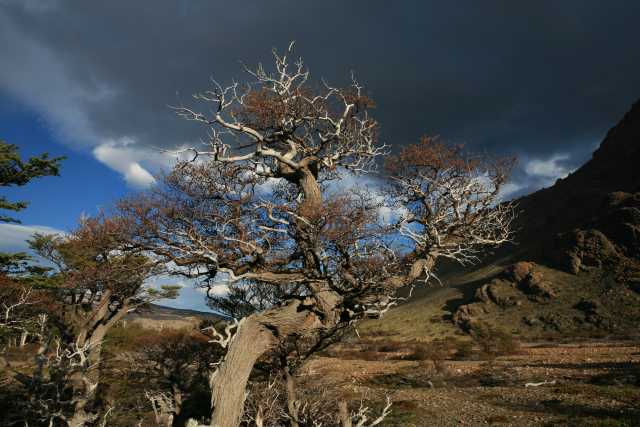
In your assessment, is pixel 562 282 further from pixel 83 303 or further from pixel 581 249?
pixel 83 303

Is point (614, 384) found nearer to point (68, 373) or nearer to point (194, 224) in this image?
point (194, 224)

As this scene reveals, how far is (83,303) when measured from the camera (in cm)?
1917

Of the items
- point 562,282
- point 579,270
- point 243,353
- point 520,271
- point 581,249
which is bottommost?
point 243,353

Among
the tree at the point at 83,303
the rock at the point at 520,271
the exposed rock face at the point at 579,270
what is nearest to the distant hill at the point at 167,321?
the tree at the point at 83,303

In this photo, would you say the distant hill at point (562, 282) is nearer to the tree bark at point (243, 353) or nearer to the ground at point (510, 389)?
the ground at point (510, 389)

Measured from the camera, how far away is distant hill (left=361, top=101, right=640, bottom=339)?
4865 centimetres

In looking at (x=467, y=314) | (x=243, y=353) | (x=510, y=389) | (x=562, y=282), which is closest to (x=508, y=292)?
(x=562, y=282)

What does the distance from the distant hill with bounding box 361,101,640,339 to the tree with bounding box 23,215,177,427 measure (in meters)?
38.9

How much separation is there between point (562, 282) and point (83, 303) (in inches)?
2387

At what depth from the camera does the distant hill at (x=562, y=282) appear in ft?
160

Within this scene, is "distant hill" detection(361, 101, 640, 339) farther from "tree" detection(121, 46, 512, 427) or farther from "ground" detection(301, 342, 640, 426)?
"tree" detection(121, 46, 512, 427)

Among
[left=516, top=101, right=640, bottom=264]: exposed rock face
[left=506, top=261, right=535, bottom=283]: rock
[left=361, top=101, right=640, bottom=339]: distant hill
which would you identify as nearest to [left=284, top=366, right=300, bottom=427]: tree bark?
[left=361, top=101, right=640, bottom=339]: distant hill

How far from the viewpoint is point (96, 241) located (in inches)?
335

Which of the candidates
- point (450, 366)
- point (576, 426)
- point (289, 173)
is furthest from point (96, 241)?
point (450, 366)
